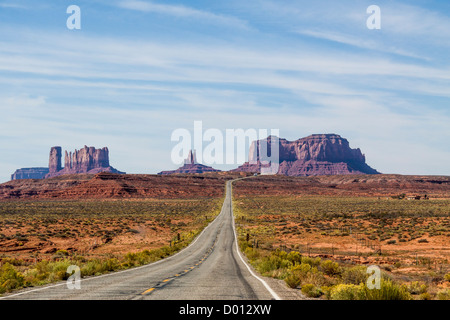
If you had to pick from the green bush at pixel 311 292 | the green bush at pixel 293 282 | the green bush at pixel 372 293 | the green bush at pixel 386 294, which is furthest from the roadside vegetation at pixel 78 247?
the green bush at pixel 386 294

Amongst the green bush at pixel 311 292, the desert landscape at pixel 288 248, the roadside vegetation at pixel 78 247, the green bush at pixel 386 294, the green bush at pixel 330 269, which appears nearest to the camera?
the green bush at pixel 386 294

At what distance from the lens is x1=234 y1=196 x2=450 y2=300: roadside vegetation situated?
38.9 ft

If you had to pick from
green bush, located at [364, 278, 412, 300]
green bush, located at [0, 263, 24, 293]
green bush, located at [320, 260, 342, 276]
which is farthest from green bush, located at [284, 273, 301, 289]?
→ green bush, located at [0, 263, 24, 293]

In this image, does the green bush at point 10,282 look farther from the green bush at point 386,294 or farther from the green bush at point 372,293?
the green bush at point 386,294

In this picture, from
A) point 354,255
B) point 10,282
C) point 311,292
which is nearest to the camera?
point 311,292

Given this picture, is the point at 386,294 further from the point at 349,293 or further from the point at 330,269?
the point at 330,269

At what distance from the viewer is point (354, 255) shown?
32156 millimetres

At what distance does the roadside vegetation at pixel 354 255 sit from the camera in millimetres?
11868

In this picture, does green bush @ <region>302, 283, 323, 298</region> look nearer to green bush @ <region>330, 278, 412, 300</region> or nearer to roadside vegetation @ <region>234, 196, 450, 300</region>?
roadside vegetation @ <region>234, 196, 450, 300</region>

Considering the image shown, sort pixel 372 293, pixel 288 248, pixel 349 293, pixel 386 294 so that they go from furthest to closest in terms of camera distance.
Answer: pixel 288 248
pixel 349 293
pixel 372 293
pixel 386 294

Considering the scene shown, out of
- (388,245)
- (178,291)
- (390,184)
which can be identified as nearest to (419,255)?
(388,245)

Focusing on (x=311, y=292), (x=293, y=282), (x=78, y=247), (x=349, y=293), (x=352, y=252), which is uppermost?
(x=349, y=293)

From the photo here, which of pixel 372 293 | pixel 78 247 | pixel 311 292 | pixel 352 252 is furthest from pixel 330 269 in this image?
pixel 78 247
